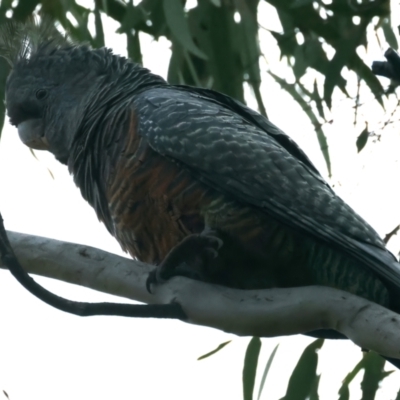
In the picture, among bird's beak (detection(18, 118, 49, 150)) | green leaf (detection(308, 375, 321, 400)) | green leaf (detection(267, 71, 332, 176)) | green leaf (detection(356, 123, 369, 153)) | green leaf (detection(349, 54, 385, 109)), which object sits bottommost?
green leaf (detection(308, 375, 321, 400))

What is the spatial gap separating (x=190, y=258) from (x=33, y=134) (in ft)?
3.16

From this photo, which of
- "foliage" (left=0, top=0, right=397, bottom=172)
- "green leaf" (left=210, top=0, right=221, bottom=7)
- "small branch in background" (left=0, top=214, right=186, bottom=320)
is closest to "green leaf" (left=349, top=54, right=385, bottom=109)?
"foliage" (left=0, top=0, right=397, bottom=172)

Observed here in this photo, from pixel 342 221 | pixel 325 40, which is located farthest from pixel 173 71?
pixel 342 221

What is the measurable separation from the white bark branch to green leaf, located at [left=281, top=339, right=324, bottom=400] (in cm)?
106

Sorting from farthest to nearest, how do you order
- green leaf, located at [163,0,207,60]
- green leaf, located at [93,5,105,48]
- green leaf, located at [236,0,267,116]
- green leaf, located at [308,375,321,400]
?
green leaf, located at [93,5,105,48]
green leaf, located at [236,0,267,116]
green leaf, located at [308,375,321,400]
green leaf, located at [163,0,207,60]

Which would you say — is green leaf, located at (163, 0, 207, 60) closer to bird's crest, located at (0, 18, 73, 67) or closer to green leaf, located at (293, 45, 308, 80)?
bird's crest, located at (0, 18, 73, 67)

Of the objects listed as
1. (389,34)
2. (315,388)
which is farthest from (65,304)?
(389,34)

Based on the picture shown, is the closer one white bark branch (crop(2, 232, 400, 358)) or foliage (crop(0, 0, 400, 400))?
white bark branch (crop(2, 232, 400, 358))

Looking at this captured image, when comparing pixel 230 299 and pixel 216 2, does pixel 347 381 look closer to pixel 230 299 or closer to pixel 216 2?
pixel 230 299

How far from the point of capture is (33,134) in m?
2.93

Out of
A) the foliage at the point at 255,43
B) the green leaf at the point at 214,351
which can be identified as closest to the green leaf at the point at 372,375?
the foliage at the point at 255,43

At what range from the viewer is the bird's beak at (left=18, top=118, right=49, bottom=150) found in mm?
2928

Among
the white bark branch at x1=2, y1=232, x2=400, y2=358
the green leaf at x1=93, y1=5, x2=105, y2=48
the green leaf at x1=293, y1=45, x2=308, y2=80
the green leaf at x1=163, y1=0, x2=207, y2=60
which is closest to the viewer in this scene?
the white bark branch at x1=2, y1=232, x2=400, y2=358

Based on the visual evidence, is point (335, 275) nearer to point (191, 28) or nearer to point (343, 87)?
point (343, 87)
